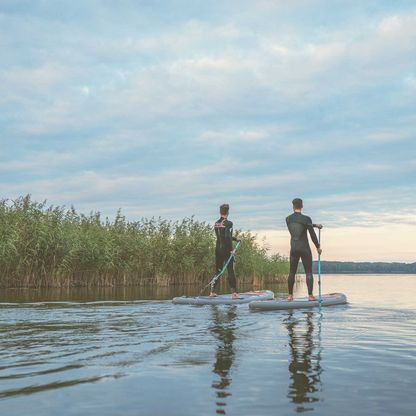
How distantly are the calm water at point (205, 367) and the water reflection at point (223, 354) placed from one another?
0.01m

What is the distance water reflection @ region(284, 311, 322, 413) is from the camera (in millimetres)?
4605

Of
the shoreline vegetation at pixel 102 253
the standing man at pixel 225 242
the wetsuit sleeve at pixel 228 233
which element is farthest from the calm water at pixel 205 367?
the shoreline vegetation at pixel 102 253

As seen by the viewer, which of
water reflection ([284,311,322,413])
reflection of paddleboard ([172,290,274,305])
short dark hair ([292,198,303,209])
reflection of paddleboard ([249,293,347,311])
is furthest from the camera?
reflection of paddleboard ([172,290,274,305])

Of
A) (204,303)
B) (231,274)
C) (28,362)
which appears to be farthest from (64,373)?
(231,274)

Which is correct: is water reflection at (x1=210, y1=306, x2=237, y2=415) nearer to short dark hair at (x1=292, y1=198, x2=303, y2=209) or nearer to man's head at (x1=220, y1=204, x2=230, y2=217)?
short dark hair at (x1=292, y1=198, x2=303, y2=209)

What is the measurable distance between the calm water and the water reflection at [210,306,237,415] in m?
0.01

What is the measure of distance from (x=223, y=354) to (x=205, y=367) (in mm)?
843

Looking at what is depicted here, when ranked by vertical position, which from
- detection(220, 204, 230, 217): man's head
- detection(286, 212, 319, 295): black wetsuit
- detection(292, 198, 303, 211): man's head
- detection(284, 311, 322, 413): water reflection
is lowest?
detection(284, 311, 322, 413): water reflection

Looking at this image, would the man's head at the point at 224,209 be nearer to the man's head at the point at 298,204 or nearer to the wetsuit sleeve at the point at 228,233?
the wetsuit sleeve at the point at 228,233

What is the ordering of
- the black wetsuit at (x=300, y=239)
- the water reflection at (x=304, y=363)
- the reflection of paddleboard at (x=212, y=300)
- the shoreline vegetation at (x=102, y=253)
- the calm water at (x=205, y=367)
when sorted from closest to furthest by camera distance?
the calm water at (x=205, y=367) < the water reflection at (x=304, y=363) < the black wetsuit at (x=300, y=239) < the reflection of paddleboard at (x=212, y=300) < the shoreline vegetation at (x=102, y=253)

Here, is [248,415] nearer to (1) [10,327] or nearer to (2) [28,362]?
(2) [28,362]

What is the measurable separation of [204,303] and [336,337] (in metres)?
7.06

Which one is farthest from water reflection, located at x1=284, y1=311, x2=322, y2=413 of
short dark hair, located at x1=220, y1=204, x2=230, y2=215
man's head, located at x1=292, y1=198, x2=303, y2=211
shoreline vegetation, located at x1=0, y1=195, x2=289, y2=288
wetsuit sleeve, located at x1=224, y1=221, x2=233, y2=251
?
shoreline vegetation, located at x1=0, y1=195, x2=289, y2=288

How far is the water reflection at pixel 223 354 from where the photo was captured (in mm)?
4656
